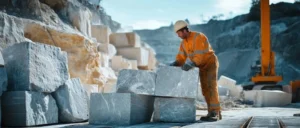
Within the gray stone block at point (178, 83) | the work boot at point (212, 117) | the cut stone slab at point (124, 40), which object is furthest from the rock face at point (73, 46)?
the cut stone slab at point (124, 40)

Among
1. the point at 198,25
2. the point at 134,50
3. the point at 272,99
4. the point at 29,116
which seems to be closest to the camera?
the point at 29,116

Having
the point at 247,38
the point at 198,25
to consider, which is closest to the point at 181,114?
the point at 247,38

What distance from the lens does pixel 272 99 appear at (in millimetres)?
11570

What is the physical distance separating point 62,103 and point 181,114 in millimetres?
1665

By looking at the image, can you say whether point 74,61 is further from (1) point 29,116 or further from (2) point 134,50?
(2) point 134,50

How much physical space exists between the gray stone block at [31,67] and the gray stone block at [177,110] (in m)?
1.54

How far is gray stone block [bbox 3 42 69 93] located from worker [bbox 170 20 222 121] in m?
1.86

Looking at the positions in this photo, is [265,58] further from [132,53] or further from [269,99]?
[132,53]

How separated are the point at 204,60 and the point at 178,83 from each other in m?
0.68

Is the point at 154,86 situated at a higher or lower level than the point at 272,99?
higher

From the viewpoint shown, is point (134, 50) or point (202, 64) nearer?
point (202, 64)

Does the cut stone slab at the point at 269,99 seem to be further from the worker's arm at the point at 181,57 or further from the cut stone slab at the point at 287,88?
the worker's arm at the point at 181,57

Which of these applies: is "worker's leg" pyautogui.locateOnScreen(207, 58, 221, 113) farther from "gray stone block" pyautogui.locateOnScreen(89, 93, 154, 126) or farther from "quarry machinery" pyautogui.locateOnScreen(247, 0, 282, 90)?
"quarry machinery" pyautogui.locateOnScreen(247, 0, 282, 90)

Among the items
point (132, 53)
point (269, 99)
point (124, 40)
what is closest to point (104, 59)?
point (132, 53)
